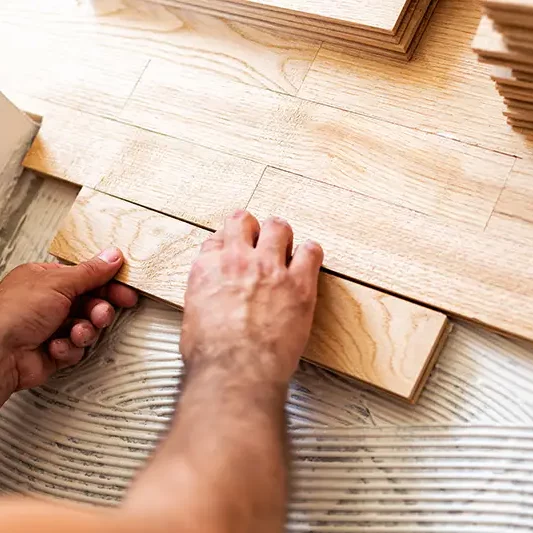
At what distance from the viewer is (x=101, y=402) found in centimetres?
136

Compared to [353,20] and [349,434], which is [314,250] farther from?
[353,20]

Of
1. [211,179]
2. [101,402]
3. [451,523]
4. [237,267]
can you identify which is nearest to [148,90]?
[211,179]

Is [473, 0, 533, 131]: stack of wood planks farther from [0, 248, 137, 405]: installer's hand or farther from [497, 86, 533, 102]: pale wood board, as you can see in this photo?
[0, 248, 137, 405]: installer's hand

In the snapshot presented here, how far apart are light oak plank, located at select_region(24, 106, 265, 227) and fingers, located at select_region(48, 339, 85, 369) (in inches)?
12.9

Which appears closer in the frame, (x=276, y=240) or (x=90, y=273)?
(x=276, y=240)

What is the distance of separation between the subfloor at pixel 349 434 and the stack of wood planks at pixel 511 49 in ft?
0.34

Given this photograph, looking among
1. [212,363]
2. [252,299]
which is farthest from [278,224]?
[212,363]

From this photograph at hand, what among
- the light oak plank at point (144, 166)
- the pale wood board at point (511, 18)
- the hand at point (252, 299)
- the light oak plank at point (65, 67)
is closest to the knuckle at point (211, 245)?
the hand at point (252, 299)

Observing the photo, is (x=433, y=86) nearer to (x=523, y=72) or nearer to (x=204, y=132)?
(x=523, y=72)

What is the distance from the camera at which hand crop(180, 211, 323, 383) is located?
3.67 feet

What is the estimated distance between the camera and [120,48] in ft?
5.35

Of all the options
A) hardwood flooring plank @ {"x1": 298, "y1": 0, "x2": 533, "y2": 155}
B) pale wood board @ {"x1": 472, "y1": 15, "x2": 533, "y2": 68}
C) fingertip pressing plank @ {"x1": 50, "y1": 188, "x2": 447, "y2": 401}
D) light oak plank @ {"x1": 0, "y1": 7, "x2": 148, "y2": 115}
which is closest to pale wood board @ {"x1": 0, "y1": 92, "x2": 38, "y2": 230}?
light oak plank @ {"x1": 0, "y1": 7, "x2": 148, "y2": 115}

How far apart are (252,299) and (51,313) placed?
0.42 meters

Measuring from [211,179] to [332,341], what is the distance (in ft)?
1.44
